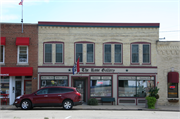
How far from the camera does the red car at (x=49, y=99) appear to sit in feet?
57.6

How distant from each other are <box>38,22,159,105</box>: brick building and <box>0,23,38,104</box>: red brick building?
56cm

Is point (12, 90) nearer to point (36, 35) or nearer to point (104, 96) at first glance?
point (36, 35)

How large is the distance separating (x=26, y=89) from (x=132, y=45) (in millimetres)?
10488

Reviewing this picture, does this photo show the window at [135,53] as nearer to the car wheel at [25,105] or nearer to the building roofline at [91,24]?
the building roofline at [91,24]

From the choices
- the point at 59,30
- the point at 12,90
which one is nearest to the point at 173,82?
the point at 59,30

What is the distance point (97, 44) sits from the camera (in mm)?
22000

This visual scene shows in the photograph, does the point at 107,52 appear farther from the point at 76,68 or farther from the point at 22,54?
the point at 22,54

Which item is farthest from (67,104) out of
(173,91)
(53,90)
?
(173,91)

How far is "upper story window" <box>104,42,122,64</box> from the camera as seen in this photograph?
2206 cm

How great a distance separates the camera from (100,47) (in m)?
22.0

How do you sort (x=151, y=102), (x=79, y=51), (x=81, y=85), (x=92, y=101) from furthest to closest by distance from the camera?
(x=81, y=85) < (x=79, y=51) < (x=92, y=101) < (x=151, y=102)

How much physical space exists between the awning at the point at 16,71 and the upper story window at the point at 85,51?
4.34 metres

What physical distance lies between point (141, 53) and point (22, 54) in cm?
1074
